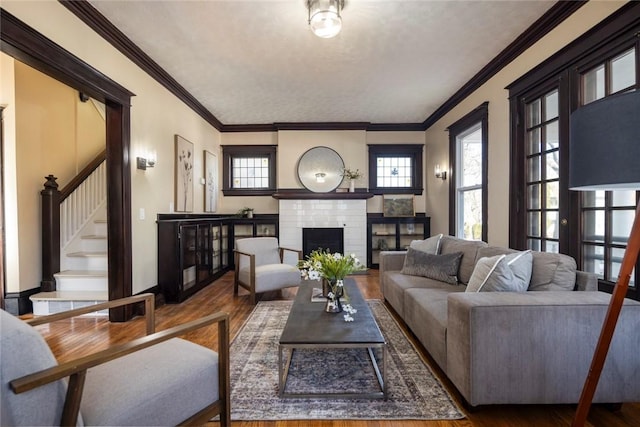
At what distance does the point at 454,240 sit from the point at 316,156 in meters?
3.30

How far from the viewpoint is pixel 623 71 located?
2.14 meters

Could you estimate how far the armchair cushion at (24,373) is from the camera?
0.85m

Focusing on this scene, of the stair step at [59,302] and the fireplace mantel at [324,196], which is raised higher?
the fireplace mantel at [324,196]

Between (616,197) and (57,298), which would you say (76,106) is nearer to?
(57,298)

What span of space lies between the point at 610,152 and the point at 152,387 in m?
1.81

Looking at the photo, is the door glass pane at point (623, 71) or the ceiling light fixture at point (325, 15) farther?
the ceiling light fixture at point (325, 15)

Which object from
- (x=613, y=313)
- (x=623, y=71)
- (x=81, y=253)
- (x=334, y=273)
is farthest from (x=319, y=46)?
(x=81, y=253)

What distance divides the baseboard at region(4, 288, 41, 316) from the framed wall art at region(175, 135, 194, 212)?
182cm

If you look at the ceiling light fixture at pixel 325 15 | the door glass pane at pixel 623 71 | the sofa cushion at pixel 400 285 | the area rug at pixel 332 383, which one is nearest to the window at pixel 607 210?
the door glass pane at pixel 623 71

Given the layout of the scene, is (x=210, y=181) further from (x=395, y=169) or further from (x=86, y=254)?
(x=395, y=169)

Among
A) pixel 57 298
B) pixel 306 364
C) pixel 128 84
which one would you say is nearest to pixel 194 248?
pixel 57 298

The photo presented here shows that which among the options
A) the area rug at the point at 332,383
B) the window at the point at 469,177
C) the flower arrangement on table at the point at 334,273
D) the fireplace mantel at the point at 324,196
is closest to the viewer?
the area rug at the point at 332,383

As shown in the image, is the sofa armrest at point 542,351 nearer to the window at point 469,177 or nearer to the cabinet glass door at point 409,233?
the window at point 469,177

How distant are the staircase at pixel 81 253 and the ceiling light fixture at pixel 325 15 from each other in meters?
3.46
